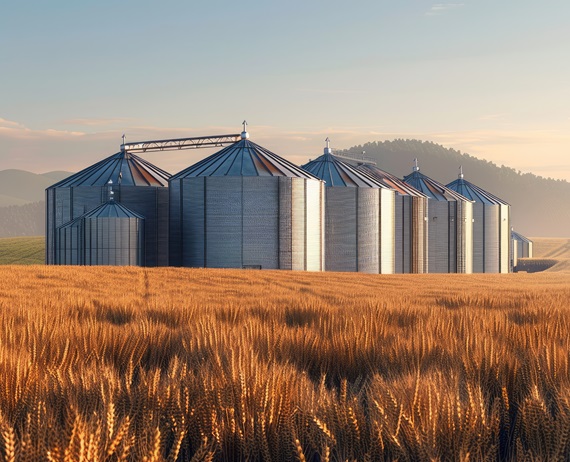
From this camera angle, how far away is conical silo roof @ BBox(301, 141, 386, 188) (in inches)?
2276

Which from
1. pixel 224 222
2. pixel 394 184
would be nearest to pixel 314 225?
pixel 224 222

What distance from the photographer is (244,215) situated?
4884 centimetres

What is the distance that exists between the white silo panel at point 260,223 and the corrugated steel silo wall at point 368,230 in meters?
9.20

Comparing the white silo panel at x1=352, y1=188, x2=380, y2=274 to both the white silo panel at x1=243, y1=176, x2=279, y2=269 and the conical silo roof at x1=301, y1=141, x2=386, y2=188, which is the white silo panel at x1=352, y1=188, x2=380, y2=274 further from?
the white silo panel at x1=243, y1=176, x2=279, y2=269

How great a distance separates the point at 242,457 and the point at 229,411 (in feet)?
0.94

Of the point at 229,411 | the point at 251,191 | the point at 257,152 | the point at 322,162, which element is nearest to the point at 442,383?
the point at 229,411

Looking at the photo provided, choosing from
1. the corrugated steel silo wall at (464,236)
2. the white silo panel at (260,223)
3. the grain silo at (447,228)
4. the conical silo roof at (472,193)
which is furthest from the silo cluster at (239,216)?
the conical silo roof at (472,193)

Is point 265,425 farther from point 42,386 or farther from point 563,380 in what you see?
point 563,380

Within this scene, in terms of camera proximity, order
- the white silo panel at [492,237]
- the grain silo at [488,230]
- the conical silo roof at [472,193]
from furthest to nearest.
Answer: the conical silo roof at [472,193]
the white silo panel at [492,237]
the grain silo at [488,230]

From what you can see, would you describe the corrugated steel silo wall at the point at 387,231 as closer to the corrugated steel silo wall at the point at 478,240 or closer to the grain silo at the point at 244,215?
the grain silo at the point at 244,215

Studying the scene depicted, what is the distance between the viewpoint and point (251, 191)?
4931 cm

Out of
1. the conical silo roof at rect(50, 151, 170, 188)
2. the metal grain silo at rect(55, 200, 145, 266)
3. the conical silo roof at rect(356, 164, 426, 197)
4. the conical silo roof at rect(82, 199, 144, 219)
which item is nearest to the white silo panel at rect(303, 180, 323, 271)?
the metal grain silo at rect(55, 200, 145, 266)

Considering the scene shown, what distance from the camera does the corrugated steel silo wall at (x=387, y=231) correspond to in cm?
5816

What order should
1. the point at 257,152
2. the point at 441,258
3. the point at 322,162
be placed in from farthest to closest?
the point at 441,258 → the point at 322,162 → the point at 257,152
